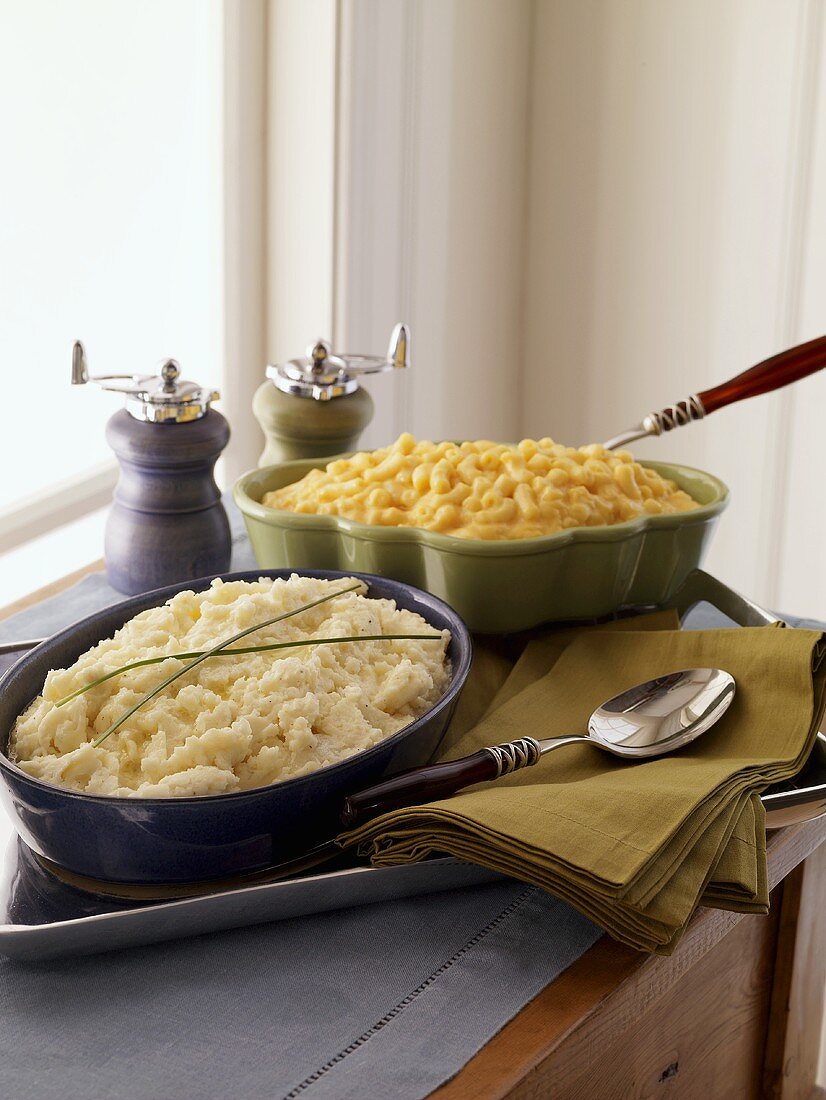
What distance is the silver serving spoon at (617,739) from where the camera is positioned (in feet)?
2.20

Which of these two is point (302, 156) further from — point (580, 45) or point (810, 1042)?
point (810, 1042)

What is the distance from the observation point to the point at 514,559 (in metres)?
0.90

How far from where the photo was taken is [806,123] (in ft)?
6.60

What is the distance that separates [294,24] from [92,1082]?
157 centimetres

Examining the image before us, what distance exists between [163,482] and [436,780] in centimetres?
47

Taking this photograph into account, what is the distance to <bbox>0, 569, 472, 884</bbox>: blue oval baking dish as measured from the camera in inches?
23.9

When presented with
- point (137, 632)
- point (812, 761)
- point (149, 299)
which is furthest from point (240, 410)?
point (812, 761)

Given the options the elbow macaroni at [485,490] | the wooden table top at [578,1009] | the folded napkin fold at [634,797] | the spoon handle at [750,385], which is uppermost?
the spoon handle at [750,385]

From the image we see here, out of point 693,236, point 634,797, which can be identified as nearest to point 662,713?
point 634,797

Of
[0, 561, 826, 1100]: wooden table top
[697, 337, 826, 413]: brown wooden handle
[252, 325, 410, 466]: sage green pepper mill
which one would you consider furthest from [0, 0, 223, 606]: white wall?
[0, 561, 826, 1100]: wooden table top

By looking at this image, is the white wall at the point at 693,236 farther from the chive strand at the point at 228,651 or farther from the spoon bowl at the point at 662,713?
the chive strand at the point at 228,651

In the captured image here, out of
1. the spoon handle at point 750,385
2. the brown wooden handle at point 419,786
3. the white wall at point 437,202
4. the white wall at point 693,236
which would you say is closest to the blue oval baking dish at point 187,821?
→ the brown wooden handle at point 419,786

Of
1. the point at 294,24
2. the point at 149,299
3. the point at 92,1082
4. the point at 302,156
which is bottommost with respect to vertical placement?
the point at 92,1082

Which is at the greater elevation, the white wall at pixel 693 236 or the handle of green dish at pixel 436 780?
the white wall at pixel 693 236
